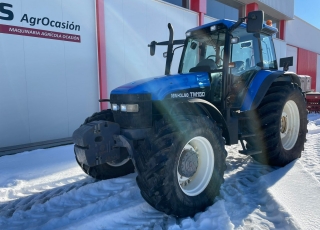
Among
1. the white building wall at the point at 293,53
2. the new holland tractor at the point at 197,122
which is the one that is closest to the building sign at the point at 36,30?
the new holland tractor at the point at 197,122

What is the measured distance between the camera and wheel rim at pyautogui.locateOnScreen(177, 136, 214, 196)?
8.63 ft

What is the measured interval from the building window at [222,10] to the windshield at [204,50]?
7934 mm

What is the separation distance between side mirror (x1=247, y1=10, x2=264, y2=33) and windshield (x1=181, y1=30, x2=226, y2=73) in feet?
2.13

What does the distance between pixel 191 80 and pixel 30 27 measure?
446 cm

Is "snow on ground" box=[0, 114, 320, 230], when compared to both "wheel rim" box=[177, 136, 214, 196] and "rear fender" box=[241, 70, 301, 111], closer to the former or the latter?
"wheel rim" box=[177, 136, 214, 196]

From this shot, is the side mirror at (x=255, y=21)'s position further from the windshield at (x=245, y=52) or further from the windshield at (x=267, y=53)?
the windshield at (x=267, y=53)

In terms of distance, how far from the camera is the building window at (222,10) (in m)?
11.0

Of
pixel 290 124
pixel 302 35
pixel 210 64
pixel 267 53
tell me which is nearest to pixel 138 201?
pixel 210 64

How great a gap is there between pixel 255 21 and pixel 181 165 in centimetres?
180

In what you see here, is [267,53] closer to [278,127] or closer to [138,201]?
[278,127]

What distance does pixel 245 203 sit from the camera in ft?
8.56

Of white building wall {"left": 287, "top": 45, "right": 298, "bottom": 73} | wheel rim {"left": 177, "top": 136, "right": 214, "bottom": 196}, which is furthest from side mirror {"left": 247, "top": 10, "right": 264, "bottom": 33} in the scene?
white building wall {"left": 287, "top": 45, "right": 298, "bottom": 73}

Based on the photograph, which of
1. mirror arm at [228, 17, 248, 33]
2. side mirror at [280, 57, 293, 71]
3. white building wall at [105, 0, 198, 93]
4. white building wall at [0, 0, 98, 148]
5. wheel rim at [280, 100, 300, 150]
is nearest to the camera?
mirror arm at [228, 17, 248, 33]

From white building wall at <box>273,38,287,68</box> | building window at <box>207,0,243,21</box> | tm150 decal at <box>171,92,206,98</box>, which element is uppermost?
building window at <box>207,0,243,21</box>
